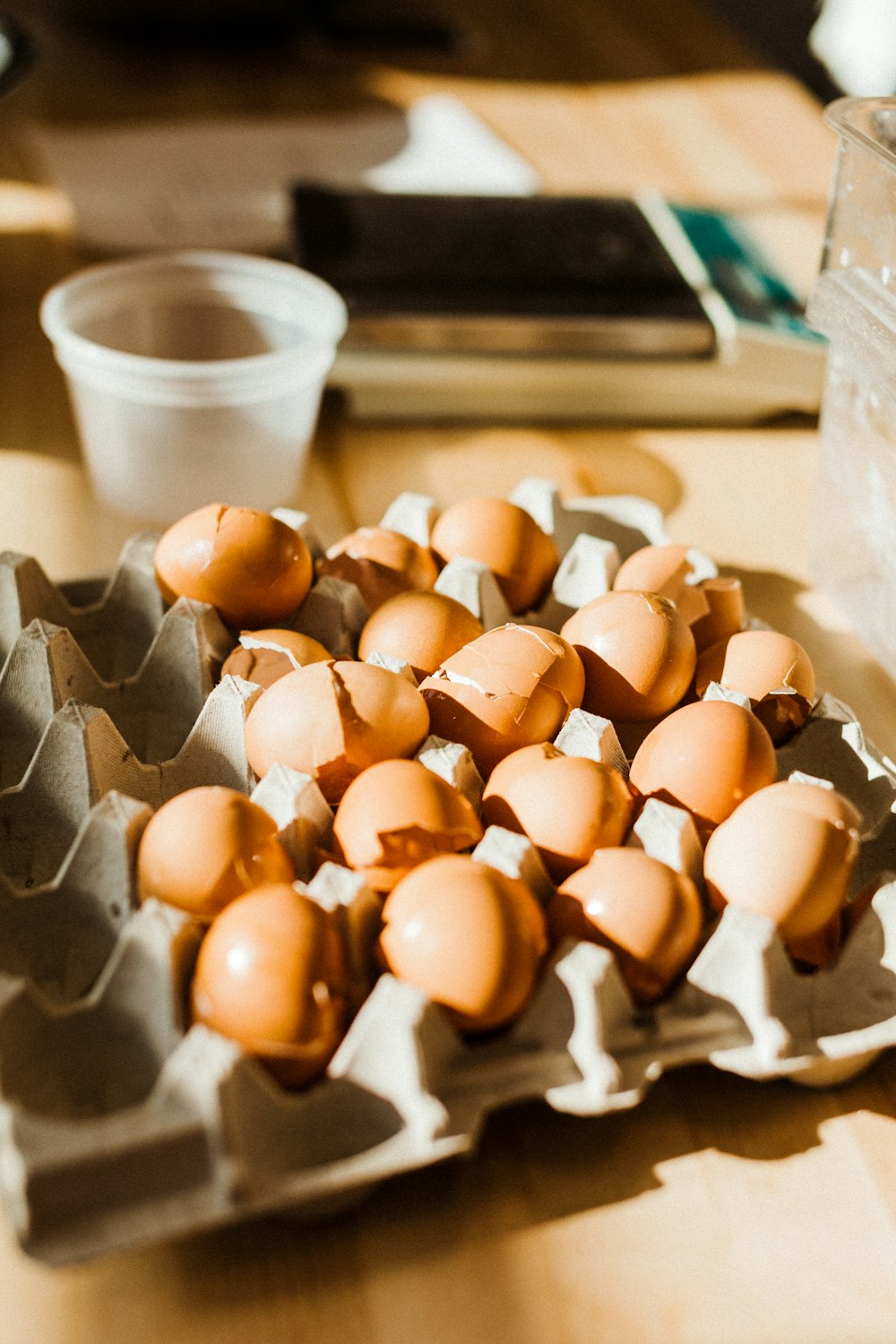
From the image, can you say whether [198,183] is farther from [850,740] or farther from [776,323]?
[850,740]

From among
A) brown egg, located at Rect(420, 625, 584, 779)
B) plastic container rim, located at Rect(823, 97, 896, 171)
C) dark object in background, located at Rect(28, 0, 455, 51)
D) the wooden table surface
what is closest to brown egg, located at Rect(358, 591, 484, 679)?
brown egg, located at Rect(420, 625, 584, 779)

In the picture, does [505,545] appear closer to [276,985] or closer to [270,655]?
[270,655]

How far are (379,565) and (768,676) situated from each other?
257mm

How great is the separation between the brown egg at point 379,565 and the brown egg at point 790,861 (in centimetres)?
29

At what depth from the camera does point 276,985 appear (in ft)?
1.58

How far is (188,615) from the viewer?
0.72 m

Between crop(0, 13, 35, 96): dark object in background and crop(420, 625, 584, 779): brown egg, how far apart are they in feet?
3.36

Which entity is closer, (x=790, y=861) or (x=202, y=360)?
(x=790, y=861)

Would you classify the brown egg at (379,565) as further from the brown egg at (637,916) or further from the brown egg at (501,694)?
the brown egg at (637,916)

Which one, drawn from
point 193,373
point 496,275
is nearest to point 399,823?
point 193,373

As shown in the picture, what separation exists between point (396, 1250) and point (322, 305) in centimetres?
82

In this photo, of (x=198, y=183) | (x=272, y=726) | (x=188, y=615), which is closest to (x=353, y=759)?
(x=272, y=726)

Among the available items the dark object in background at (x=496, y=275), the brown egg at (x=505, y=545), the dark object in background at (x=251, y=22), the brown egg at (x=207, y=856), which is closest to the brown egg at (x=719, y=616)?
the brown egg at (x=505, y=545)

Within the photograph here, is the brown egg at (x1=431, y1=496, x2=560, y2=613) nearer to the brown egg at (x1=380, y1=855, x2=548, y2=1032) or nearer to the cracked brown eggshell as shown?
the cracked brown eggshell
